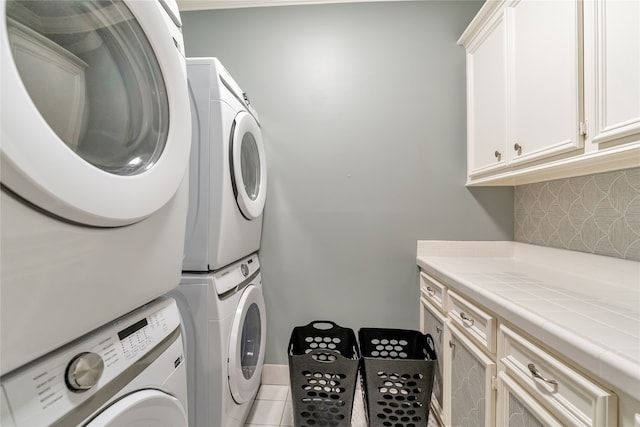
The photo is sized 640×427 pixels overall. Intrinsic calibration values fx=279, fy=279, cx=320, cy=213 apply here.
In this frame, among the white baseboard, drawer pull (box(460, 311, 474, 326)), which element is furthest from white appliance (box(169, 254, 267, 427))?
drawer pull (box(460, 311, 474, 326))

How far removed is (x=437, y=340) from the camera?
1496 mm

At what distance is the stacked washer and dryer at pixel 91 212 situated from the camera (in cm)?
39

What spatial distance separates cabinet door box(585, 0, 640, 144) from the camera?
0.82 meters

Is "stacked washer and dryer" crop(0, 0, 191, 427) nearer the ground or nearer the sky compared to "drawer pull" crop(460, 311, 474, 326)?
nearer the sky

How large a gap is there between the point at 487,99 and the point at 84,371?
198 centimetres

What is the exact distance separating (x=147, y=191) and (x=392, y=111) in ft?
5.45

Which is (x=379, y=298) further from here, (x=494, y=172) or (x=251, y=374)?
(x=494, y=172)

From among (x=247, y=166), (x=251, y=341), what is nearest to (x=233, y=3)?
(x=247, y=166)

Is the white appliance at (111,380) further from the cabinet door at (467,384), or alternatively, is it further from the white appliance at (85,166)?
the cabinet door at (467,384)

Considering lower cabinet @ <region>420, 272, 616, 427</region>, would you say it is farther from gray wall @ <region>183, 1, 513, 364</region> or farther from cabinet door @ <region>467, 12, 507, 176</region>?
cabinet door @ <region>467, 12, 507, 176</region>

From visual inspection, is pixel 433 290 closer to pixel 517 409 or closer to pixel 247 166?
Answer: pixel 517 409

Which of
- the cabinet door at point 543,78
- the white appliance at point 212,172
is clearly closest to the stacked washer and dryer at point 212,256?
the white appliance at point 212,172

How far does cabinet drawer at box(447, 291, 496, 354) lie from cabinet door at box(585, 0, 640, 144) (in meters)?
0.71

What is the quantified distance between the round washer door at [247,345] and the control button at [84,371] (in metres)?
0.71
